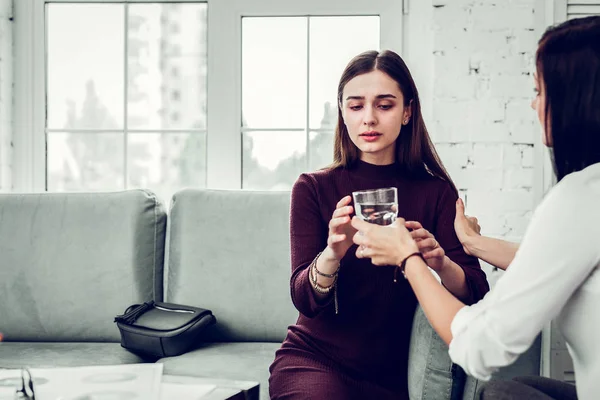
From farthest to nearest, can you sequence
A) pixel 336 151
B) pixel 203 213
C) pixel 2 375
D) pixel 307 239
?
pixel 203 213 → pixel 336 151 → pixel 307 239 → pixel 2 375

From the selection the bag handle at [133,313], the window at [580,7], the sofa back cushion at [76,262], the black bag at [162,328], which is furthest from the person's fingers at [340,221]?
the window at [580,7]

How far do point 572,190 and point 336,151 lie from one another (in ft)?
2.99

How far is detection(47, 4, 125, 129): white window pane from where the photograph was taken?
113 inches

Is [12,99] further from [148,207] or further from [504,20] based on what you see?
[504,20]

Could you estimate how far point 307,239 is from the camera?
5.36 ft

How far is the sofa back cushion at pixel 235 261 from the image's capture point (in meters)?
2.20

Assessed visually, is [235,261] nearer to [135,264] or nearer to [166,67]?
[135,264]

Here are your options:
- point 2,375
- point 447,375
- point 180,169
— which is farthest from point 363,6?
point 2,375

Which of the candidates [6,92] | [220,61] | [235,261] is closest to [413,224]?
[235,261]

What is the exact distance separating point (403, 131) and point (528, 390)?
855mm

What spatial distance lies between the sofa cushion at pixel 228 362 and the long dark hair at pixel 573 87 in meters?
1.06

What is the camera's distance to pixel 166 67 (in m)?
2.86

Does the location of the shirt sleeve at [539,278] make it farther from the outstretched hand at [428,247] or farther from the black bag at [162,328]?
the black bag at [162,328]

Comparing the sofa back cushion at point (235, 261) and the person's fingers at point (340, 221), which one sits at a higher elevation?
the person's fingers at point (340, 221)
